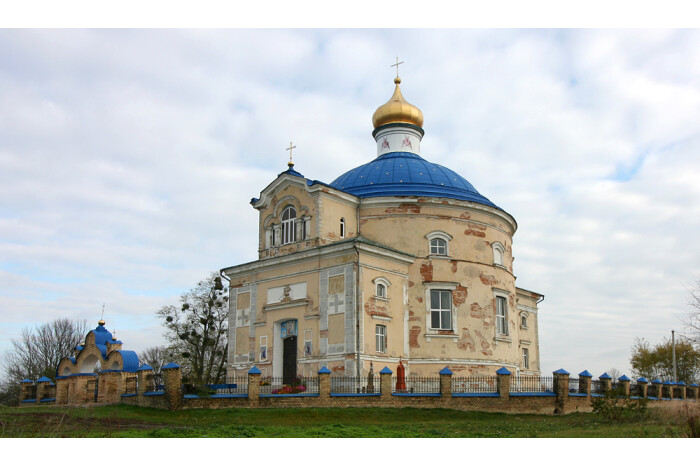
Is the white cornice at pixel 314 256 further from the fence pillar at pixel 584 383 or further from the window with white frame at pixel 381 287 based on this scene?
the fence pillar at pixel 584 383

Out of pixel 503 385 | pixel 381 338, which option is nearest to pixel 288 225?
pixel 381 338

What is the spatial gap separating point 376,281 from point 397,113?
41.2ft

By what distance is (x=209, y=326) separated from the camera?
39031mm

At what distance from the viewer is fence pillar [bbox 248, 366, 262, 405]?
22219 millimetres

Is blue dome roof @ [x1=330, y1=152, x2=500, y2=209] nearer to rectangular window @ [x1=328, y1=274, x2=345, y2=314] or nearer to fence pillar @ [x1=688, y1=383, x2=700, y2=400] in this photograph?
rectangular window @ [x1=328, y1=274, x2=345, y2=314]

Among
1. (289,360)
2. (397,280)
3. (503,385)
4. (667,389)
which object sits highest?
(397,280)

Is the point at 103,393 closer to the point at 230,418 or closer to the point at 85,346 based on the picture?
the point at 85,346

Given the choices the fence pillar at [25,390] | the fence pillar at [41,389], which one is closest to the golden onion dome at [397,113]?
the fence pillar at [41,389]

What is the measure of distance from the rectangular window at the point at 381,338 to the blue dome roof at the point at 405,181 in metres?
6.32

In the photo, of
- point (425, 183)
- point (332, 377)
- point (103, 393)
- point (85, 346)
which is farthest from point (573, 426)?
point (85, 346)

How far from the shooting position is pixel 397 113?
35.7 meters

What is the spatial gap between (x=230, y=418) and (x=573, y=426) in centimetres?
963

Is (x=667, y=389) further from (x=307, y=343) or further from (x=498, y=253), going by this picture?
(x=307, y=343)

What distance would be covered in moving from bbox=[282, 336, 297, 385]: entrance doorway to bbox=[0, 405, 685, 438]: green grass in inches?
213
